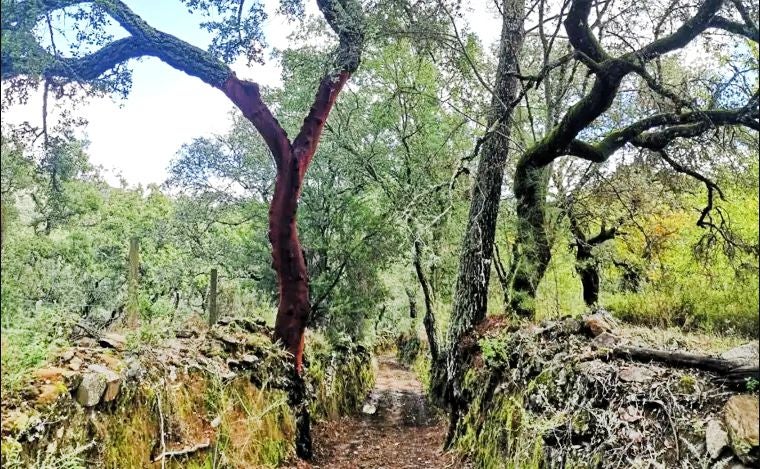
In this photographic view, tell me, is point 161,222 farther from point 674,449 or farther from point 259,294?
point 674,449

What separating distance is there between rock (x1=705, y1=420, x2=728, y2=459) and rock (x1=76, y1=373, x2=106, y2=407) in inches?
151

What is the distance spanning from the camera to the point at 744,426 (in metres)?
2.42

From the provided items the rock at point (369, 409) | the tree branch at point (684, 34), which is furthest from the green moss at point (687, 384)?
the rock at point (369, 409)

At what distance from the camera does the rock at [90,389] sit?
3.68 meters

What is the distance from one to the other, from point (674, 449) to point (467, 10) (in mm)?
5645

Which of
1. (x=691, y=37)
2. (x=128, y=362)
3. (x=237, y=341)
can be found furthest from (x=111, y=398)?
(x=691, y=37)

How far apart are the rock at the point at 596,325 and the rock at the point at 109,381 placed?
391cm

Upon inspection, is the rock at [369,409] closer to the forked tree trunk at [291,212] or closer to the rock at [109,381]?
the forked tree trunk at [291,212]

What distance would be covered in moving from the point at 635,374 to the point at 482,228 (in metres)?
4.23

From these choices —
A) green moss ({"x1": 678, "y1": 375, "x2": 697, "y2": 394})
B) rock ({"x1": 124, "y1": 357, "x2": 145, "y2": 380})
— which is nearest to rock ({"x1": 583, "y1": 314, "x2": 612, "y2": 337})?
green moss ({"x1": 678, "y1": 375, "x2": 697, "y2": 394})

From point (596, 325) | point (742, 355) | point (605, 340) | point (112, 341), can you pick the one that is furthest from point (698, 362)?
point (112, 341)

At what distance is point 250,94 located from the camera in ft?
23.5

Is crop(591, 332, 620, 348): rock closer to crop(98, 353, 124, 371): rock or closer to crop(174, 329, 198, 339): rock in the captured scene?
crop(98, 353, 124, 371): rock

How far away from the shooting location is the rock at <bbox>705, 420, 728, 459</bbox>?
2621 millimetres
